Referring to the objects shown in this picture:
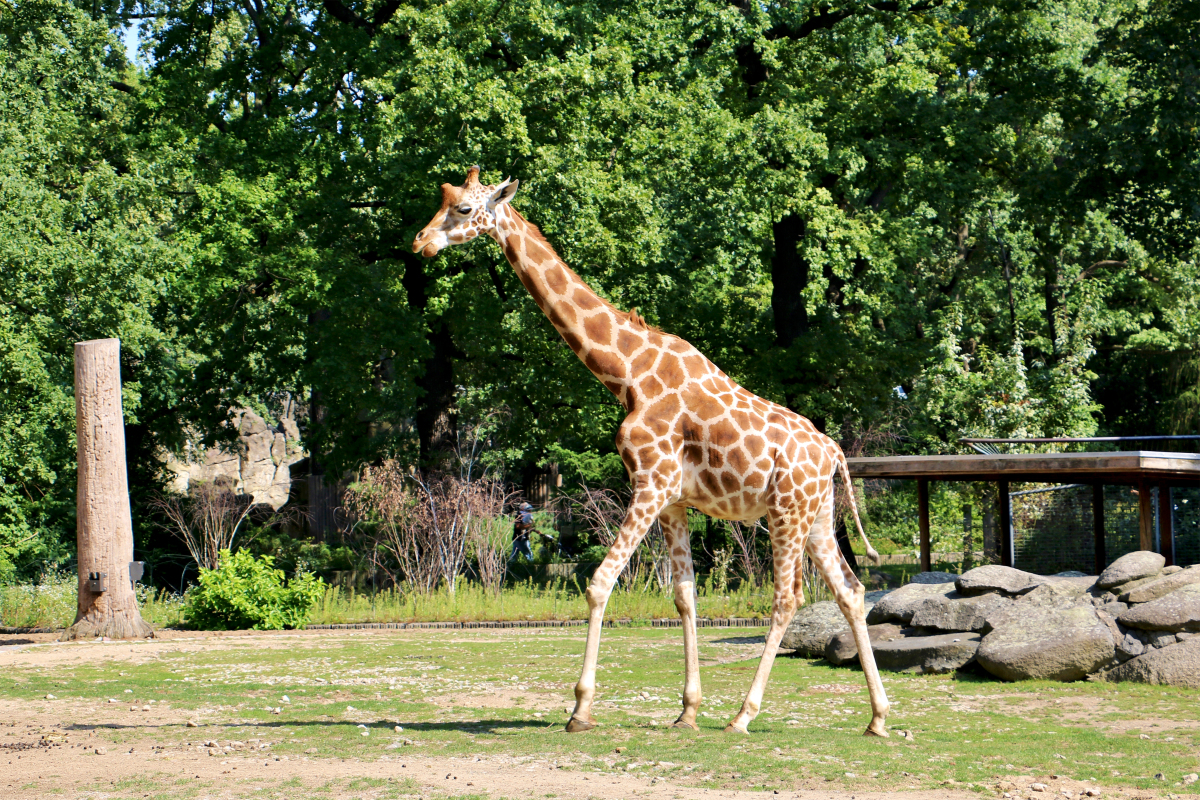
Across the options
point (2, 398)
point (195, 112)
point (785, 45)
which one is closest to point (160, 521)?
point (2, 398)

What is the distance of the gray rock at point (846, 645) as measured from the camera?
1329 cm

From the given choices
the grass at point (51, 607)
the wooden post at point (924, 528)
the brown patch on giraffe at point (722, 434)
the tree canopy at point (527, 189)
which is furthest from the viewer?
→ the tree canopy at point (527, 189)

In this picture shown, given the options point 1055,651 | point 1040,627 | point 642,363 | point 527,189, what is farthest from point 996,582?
point 527,189

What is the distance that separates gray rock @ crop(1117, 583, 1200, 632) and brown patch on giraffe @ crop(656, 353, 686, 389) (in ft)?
19.1

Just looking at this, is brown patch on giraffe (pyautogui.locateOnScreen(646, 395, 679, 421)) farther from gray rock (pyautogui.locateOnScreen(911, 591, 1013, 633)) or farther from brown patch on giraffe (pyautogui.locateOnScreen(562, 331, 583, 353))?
gray rock (pyautogui.locateOnScreen(911, 591, 1013, 633))

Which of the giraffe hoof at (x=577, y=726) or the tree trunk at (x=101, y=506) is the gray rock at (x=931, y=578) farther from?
the tree trunk at (x=101, y=506)

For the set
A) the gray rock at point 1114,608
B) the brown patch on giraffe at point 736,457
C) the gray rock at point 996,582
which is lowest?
the gray rock at point 1114,608

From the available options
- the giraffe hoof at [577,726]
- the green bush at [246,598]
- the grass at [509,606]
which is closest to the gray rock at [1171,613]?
the giraffe hoof at [577,726]

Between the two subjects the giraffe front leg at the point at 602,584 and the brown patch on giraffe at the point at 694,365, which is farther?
the brown patch on giraffe at the point at 694,365

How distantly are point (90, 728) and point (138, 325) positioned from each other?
14.9 metres

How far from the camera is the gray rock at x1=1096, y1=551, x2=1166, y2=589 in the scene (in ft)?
41.6

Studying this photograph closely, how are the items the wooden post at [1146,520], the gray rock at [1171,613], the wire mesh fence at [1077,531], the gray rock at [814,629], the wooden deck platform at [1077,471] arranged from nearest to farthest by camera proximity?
the gray rock at [1171,613], the wooden deck platform at [1077,471], the gray rock at [814,629], the wooden post at [1146,520], the wire mesh fence at [1077,531]

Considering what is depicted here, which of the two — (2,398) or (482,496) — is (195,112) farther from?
(482,496)

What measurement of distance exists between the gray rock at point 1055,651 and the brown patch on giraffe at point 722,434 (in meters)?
4.49
